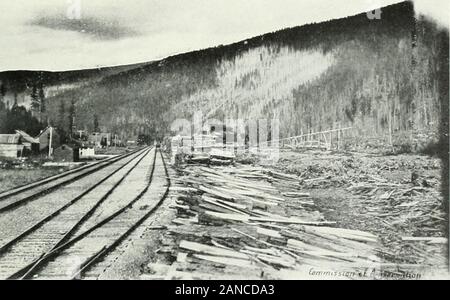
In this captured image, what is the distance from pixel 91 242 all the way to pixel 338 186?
2423 mm

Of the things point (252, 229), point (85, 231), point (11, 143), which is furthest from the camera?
point (11, 143)

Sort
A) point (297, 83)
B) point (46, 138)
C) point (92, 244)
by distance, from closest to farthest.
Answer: point (92, 244), point (46, 138), point (297, 83)

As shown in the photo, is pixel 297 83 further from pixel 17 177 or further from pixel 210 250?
pixel 17 177

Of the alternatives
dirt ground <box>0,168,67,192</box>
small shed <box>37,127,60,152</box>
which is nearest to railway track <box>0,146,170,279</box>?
dirt ground <box>0,168,67,192</box>

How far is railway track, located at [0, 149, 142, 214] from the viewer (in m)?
4.08

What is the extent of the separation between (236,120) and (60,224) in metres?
1.95

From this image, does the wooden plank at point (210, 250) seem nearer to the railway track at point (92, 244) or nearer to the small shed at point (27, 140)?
the railway track at point (92, 244)

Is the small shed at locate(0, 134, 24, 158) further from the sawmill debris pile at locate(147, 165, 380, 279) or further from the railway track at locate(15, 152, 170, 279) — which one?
the sawmill debris pile at locate(147, 165, 380, 279)

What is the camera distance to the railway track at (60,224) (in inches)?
144

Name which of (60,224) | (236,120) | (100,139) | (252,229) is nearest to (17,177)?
(60,224)

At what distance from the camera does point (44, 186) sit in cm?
422

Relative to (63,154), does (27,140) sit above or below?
above

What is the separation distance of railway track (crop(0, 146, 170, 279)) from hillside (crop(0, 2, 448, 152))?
54 centimetres
